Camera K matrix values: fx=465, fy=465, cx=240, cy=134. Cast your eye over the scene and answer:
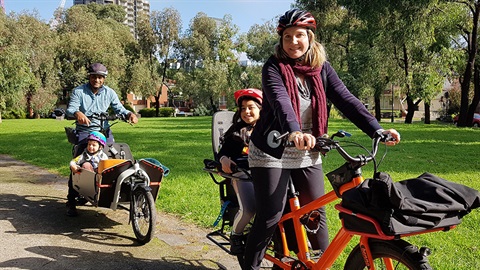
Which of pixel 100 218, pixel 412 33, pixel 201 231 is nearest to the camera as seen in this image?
pixel 201 231

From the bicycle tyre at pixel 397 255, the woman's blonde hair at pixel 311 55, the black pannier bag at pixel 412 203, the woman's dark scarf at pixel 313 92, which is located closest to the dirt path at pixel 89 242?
the woman's dark scarf at pixel 313 92

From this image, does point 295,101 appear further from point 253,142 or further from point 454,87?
point 454,87

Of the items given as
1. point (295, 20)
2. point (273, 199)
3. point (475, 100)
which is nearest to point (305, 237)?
point (273, 199)

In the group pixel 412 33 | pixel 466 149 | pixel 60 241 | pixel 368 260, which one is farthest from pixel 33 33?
pixel 368 260

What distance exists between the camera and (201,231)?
512 cm

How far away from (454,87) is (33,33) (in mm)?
42830

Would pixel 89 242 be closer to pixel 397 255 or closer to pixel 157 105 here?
pixel 397 255

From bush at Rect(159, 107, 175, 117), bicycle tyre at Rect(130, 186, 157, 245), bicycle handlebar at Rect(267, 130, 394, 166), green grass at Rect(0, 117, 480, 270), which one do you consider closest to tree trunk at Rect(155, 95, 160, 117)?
bush at Rect(159, 107, 175, 117)

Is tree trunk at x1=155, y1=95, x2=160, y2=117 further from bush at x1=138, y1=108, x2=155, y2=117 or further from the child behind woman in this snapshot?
the child behind woman

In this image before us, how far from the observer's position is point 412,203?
2.04 m

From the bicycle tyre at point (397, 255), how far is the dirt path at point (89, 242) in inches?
71.9

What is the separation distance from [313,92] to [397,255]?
3.73 ft

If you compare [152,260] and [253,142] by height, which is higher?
[253,142]

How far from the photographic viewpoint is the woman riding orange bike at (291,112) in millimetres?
2891
